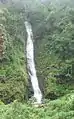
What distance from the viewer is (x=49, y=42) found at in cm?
5112

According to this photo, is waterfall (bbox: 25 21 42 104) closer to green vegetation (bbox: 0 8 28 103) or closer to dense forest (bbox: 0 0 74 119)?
dense forest (bbox: 0 0 74 119)

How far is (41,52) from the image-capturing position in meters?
51.3

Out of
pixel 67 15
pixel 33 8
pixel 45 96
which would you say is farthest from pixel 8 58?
pixel 33 8

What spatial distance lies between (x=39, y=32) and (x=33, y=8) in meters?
7.68

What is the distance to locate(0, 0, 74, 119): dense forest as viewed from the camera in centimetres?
3909

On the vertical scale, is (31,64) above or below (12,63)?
below

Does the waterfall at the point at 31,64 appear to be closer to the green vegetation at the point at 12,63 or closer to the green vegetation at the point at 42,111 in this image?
the green vegetation at the point at 12,63

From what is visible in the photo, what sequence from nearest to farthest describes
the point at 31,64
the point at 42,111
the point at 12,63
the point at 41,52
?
the point at 42,111 → the point at 12,63 → the point at 31,64 → the point at 41,52

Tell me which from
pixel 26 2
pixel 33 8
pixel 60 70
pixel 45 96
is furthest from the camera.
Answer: pixel 26 2

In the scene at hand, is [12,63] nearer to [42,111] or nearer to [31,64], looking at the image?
[31,64]

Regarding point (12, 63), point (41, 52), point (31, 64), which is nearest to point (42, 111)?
point (12, 63)

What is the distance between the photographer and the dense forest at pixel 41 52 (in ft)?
128

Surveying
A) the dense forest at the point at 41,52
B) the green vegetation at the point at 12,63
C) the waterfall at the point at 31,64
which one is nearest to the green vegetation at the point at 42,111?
the dense forest at the point at 41,52

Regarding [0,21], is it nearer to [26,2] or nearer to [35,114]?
[26,2]
